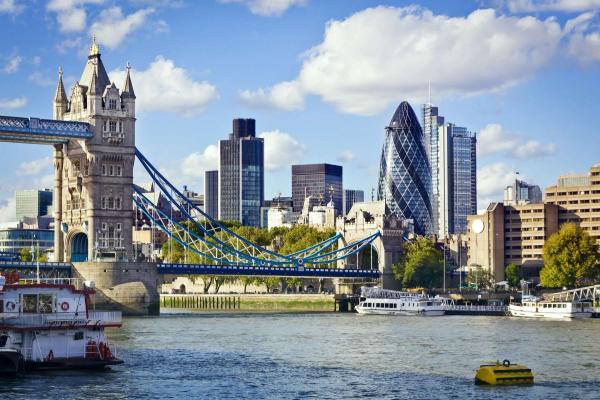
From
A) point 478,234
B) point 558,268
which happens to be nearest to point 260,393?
point 558,268

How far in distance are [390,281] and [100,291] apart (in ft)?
186

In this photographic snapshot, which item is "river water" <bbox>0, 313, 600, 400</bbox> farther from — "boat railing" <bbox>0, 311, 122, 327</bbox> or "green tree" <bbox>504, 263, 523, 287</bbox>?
"green tree" <bbox>504, 263, 523, 287</bbox>

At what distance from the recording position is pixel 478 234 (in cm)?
Result: 18925

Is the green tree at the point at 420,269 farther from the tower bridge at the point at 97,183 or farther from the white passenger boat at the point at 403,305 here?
the tower bridge at the point at 97,183

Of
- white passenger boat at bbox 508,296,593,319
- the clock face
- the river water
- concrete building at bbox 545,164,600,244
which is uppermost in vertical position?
concrete building at bbox 545,164,600,244

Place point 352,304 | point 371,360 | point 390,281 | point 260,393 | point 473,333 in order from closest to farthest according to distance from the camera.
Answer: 1. point 260,393
2. point 371,360
3. point 473,333
4. point 352,304
5. point 390,281

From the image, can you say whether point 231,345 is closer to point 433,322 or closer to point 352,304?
point 433,322

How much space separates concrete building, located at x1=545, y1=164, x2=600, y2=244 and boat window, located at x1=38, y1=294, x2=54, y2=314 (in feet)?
441

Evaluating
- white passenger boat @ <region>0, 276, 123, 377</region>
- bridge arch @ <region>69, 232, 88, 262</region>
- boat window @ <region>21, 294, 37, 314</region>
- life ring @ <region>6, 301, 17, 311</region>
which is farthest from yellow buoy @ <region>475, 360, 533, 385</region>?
bridge arch @ <region>69, 232, 88, 262</region>

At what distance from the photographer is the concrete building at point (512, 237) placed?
187500 millimetres

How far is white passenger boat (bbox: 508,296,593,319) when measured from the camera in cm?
12481

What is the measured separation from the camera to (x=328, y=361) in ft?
235

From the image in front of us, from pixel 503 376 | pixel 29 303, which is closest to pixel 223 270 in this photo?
pixel 29 303

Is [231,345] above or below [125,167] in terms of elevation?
below
